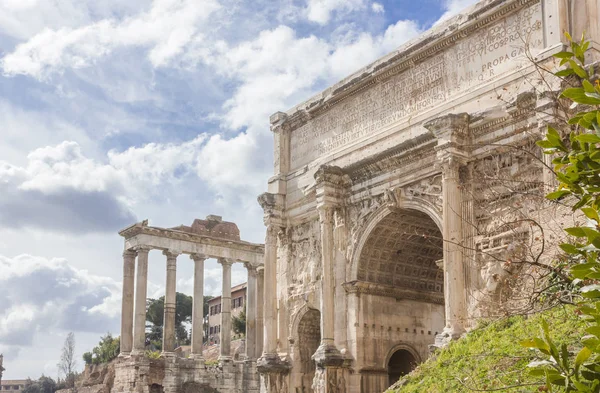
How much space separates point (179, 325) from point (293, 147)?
148 feet

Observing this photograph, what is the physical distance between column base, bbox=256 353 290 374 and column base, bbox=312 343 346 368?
254cm

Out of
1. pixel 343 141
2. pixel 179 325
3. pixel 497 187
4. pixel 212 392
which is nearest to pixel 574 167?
pixel 497 187

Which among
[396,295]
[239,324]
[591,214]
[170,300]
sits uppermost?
[239,324]

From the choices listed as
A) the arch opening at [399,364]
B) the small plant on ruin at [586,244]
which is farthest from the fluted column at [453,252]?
the small plant on ruin at [586,244]

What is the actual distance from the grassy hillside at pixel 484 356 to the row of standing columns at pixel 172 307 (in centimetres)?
1936

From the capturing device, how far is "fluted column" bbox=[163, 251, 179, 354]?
34844 millimetres

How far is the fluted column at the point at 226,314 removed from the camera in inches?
1446

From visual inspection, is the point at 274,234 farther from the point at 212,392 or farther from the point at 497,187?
the point at 212,392

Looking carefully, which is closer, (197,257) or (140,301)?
(140,301)

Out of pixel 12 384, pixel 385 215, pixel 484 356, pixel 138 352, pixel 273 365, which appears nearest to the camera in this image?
pixel 484 356

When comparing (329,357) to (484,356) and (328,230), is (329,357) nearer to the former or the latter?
(328,230)

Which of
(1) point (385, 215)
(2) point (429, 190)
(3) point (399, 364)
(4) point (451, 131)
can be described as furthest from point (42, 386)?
(4) point (451, 131)

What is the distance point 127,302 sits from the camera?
112ft

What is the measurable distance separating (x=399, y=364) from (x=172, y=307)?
51.1ft
